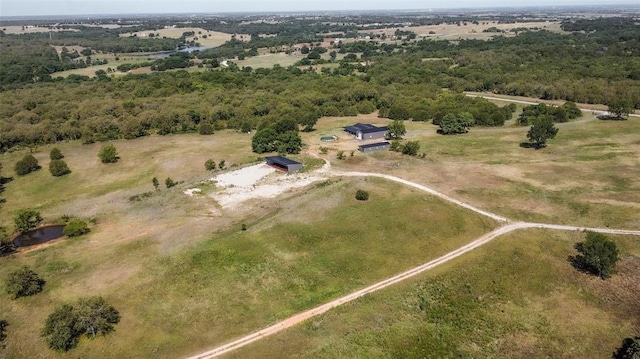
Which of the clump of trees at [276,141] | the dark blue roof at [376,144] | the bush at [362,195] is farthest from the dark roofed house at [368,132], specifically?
the bush at [362,195]

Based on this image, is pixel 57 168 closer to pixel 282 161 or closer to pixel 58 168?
pixel 58 168

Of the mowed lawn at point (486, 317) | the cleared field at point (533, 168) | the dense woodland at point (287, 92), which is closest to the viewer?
the mowed lawn at point (486, 317)

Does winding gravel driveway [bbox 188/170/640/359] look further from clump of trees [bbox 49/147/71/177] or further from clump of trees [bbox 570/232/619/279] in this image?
clump of trees [bbox 49/147/71/177]

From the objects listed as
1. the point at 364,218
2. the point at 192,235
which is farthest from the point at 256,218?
the point at 364,218

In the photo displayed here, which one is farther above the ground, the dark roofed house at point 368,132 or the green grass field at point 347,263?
the dark roofed house at point 368,132

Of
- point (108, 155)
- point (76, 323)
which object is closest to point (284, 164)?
point (108, 155)

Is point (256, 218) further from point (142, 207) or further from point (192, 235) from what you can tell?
point (142, 207)

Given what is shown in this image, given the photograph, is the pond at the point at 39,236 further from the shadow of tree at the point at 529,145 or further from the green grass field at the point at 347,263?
the shadow of tree at the point at 529,145
